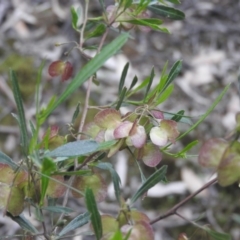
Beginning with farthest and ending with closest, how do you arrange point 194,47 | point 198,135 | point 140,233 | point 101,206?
point 194,47 < point 198,135 < point 101,206 < point 140,233

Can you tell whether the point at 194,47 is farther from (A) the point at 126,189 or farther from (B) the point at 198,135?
(A) the point at 126,189

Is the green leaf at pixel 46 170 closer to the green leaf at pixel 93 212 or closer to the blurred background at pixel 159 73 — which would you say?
the green leaf at pixel 93 212

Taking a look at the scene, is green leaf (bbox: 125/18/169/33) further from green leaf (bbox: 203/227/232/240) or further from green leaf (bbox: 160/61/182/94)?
green leaf (bbox: 203/227/232/240)

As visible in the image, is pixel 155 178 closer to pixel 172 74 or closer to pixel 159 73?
pixel 172 74

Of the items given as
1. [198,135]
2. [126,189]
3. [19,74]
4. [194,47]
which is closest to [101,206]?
[126,189]

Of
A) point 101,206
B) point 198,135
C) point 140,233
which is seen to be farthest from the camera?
point 198,135

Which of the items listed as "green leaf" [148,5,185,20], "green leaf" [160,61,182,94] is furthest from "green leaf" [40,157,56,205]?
"green leaf" [148,5,185,20]

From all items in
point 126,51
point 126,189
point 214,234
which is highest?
point 214,234
